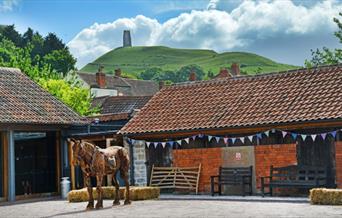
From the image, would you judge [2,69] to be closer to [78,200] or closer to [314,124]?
[78,200]

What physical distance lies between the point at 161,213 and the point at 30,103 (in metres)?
11.2

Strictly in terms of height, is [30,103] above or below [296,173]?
above

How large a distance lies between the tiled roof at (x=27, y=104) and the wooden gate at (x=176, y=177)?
14.5 ft

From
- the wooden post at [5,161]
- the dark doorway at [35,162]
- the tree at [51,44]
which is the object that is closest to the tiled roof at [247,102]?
the dark doorway at [35,162]

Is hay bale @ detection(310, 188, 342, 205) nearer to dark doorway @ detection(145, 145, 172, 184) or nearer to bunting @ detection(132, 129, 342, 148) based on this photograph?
bunting @ detection(132, 129, 342, 148)

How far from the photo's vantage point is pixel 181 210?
1702 cm

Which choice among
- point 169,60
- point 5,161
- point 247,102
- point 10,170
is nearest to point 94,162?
point 10,170

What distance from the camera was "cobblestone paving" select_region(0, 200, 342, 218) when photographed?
15481 millimetres

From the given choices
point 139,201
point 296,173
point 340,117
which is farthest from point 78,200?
point 340,117

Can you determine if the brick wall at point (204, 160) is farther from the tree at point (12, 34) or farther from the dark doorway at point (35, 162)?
the tree at point (12, 34)

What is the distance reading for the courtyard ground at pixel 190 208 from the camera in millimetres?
15594

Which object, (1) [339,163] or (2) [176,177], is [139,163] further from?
(1) [339,163]

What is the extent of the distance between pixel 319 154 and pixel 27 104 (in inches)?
477

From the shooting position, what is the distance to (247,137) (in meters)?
21.3
